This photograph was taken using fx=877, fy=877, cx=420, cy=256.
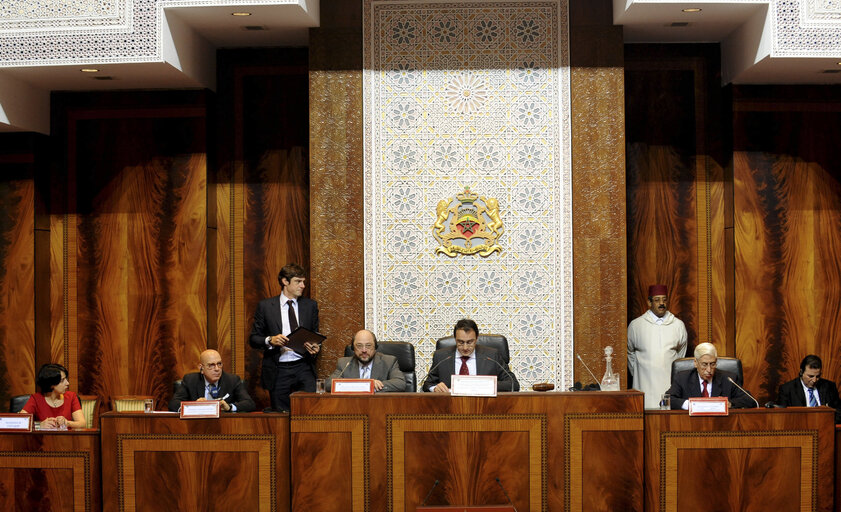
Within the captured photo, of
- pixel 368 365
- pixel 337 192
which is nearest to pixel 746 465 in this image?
pixel 368 365

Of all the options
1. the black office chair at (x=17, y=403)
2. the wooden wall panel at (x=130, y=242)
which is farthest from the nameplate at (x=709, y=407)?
the black office chair at (x=17, y=403)

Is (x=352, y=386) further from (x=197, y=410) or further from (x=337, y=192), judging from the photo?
(x=337, y=192)

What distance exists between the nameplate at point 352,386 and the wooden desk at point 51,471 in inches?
51.4

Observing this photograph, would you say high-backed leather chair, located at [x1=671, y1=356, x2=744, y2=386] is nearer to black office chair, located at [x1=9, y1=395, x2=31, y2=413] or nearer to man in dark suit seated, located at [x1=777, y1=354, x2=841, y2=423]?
man in dark suit seated, located at [x1=777, y1=354, x2=841, y2=423]

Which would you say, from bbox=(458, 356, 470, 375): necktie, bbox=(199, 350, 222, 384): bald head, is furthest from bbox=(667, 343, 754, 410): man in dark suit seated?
bbox=(199, 350, 222, 384): bald head

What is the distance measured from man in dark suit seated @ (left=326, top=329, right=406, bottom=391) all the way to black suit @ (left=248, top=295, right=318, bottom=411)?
629 millimetres

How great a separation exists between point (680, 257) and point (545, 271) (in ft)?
4.49

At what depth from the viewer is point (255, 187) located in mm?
7148

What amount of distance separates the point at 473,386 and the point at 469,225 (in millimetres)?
1882

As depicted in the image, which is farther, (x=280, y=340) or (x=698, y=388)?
(x=280, y=340)

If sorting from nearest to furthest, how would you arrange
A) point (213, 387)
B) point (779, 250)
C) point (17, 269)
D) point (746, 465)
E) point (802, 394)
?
point (746, 465) < point (213, 387) < point (802, 394) < point (779, 250) < point (17, 269)

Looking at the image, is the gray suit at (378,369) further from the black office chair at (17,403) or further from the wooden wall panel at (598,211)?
the black office chair at (17,403)

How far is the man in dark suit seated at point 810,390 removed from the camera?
5719 millimetres

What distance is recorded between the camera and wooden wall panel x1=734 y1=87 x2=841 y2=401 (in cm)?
673
